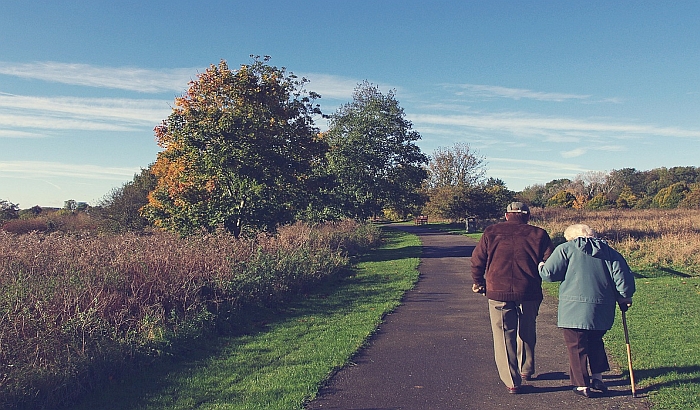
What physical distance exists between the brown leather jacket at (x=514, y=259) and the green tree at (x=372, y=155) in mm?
27507

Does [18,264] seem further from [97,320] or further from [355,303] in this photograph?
[355,303]

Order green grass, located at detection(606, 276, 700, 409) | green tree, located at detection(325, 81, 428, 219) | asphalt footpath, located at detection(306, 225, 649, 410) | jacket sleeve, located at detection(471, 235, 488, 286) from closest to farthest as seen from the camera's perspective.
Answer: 1. asphalt footpath, located at detection(306, 225, 649, 410)
2. green grass, located at detection(606, 276, 700, 409)
3. jacket sleeve, located at detection(471, 235, 488, 286)
4. green tree, located at detection(325, 81, 428, 219)

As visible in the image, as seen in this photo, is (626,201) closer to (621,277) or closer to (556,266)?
(621,277)

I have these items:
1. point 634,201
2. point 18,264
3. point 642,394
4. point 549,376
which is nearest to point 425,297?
point 549,376

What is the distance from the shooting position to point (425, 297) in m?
12.5

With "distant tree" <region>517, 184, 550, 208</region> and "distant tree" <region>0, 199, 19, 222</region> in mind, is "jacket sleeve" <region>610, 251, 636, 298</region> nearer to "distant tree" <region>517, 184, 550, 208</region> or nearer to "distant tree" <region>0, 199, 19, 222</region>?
"distant tree" <region>0, 199, 19, 222</region>

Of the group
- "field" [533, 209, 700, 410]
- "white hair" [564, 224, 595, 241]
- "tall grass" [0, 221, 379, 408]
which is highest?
"white hair" [564, 224, 595, 241]

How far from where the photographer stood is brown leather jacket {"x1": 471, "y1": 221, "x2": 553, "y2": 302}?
19.3 feet

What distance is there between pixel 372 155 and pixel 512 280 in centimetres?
2989

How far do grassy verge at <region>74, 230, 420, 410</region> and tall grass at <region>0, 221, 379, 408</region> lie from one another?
0.40 meters

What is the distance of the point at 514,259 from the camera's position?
19.4 ft

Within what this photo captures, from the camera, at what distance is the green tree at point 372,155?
115 ft

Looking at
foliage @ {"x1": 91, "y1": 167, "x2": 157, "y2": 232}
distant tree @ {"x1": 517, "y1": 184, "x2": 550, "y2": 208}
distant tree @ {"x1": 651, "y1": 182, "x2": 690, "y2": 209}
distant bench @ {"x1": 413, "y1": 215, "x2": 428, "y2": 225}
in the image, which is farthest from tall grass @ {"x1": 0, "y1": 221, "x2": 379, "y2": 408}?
distant tree @ {"x1": 517, "y1": 184, "x2": 550, "y2": 208}

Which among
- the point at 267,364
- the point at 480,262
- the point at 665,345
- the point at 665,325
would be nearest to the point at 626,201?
the point at 665,325
